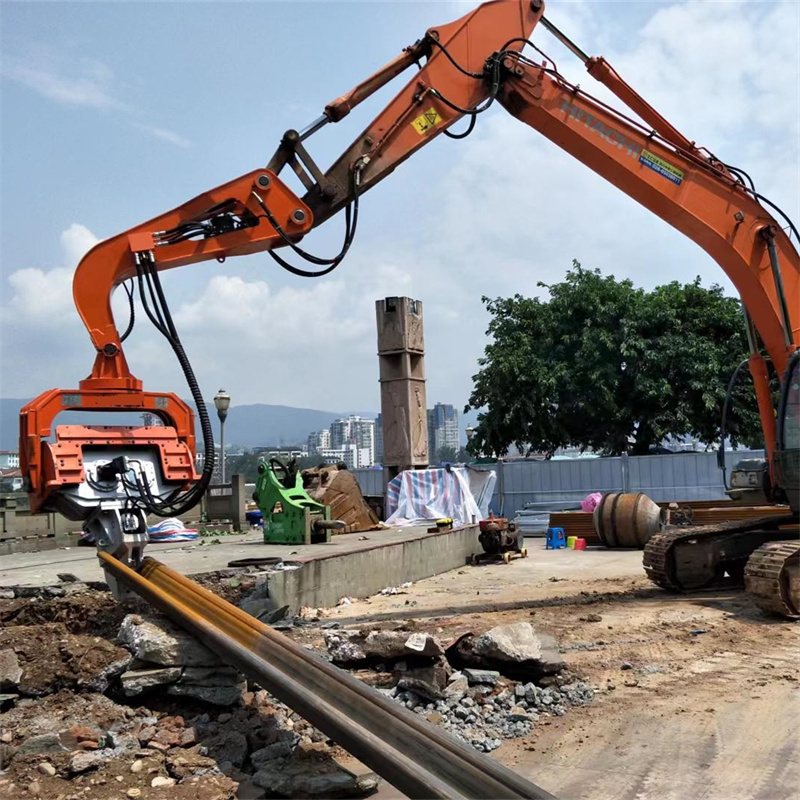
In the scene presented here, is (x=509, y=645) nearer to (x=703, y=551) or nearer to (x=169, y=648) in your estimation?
(x=169, y=648)

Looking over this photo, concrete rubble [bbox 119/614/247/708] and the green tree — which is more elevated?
the green tree

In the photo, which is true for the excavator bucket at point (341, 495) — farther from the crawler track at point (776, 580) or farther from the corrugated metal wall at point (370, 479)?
the corrugated metal wall at point (370, 479)

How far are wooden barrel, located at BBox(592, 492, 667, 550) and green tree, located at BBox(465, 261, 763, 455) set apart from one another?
9.42m

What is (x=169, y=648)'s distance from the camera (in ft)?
18.1

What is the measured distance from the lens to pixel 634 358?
82.3ft

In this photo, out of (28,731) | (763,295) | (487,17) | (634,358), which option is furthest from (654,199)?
(634,358)

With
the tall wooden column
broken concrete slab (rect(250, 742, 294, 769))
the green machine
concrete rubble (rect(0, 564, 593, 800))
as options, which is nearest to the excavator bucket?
the green machine

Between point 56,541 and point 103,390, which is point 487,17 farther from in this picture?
point 56,541

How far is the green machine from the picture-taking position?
12.0m

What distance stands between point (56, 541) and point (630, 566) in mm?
8784

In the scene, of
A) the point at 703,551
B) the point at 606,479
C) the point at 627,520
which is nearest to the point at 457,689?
the point at 703,551

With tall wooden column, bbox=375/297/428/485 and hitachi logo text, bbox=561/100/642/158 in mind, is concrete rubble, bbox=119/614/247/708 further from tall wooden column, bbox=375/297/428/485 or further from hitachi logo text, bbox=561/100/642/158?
tall wooden column, bbox=375/297/428/485

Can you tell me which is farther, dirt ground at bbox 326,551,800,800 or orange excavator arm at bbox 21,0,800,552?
orange excavator arm at bbox 21,0,800,552

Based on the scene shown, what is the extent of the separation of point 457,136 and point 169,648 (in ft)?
18.7
